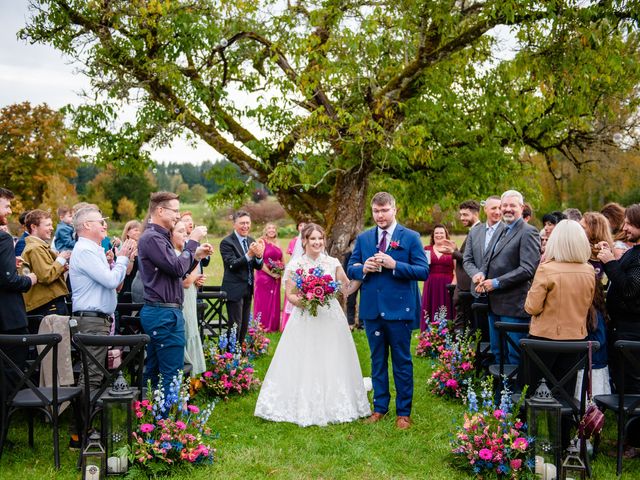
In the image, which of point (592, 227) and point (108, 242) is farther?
point (108, 242)

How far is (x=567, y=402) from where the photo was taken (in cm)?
507

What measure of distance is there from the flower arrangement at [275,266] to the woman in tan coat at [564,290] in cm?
646

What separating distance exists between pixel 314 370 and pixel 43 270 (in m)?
3.12

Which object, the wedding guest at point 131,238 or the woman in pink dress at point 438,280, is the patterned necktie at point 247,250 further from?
the woman in pink dress at point 438,280

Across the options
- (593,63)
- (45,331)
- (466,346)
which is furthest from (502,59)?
(45,331)

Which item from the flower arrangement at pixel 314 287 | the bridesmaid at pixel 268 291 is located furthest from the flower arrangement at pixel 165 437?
the bridesmaid at pixel 268 291

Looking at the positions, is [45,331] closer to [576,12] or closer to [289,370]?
[289,370]

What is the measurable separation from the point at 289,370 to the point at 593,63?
617 centimetres

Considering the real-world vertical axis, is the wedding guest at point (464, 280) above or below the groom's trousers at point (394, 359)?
above

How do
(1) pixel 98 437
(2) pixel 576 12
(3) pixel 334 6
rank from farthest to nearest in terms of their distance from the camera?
(3) pixel 334 6 → (2) pixel 576 12 → (1) pixel 98 437

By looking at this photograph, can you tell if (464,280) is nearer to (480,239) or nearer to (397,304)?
(480,239)

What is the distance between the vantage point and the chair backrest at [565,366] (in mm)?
4586

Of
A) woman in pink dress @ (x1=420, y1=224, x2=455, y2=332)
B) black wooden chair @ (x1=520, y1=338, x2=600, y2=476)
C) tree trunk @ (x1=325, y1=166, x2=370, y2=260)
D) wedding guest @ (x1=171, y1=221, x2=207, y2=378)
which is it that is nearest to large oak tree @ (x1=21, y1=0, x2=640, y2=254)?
tree trunk @ (x1=325, y1=166, x2=370, y2=260)

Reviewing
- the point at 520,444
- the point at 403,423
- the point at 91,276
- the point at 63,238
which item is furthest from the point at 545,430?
the point at 63,238
